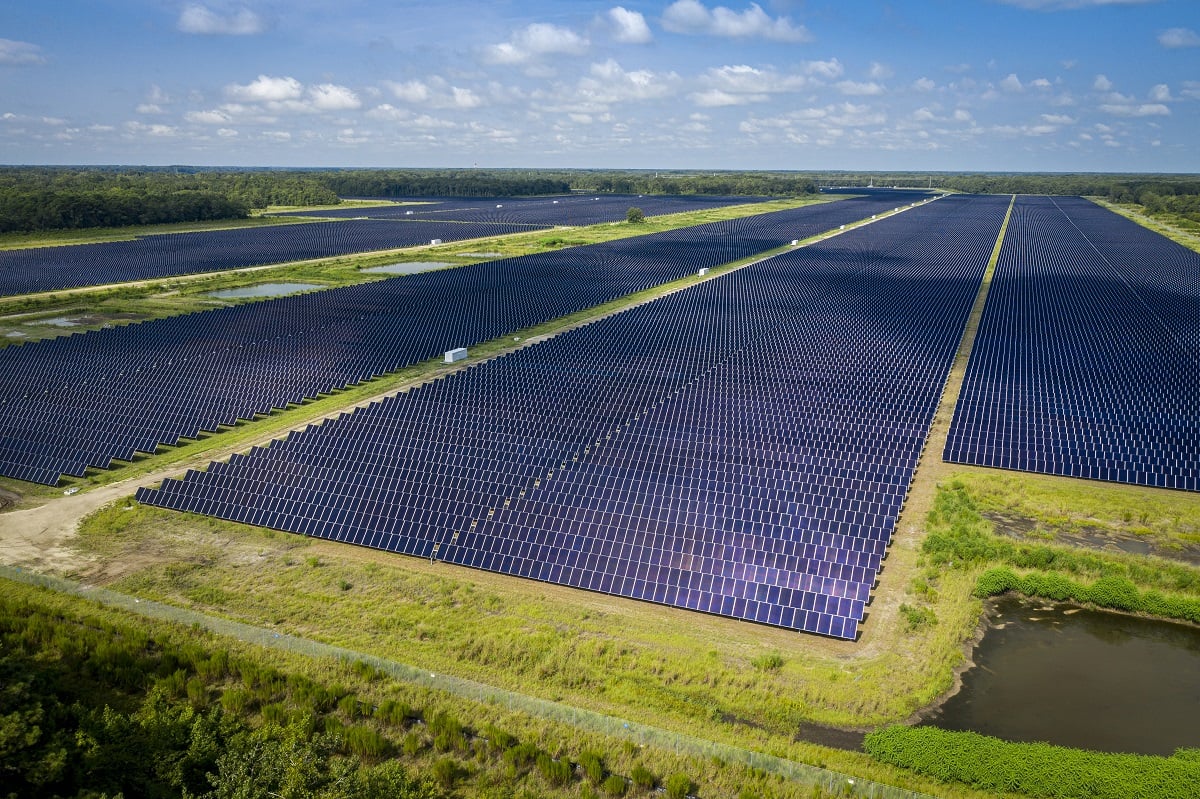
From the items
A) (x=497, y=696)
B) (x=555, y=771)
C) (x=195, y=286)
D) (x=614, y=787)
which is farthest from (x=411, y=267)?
(x=614, y=787)

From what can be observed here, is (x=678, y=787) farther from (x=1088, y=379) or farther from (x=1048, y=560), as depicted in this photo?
(x=1088, y=379)

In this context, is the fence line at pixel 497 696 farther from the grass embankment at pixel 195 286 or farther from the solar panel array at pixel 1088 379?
the grass embankment at pixel 195 286

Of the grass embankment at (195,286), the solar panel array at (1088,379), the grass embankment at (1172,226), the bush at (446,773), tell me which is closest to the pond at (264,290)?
the grass embankment at (195,286)

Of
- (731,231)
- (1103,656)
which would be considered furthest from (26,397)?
(731,231)

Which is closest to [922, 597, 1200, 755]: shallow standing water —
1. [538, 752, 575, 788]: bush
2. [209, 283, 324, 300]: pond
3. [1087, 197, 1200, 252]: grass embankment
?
[538, 752, 575, 788]: bush

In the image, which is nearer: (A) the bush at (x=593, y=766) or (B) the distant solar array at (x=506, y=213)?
(A) the bush at (x=593, y=766)

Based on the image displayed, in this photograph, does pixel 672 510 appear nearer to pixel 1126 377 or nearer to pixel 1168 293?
pixel 1126 377

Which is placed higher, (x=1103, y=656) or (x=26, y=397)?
Result: (x=26, y=397)
